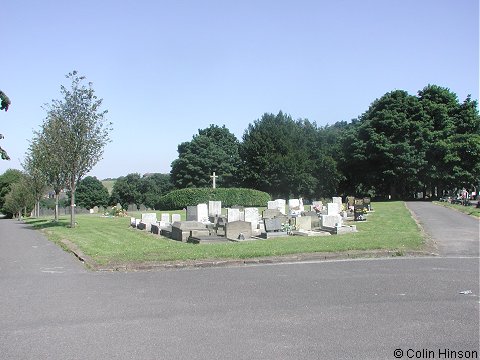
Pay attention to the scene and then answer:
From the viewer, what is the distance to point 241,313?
7.34m

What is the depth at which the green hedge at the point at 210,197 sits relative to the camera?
48469 mm

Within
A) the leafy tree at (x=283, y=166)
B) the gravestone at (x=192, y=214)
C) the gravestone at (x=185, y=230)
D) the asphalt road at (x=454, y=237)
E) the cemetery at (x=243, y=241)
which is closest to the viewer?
the cemetery at (x=243, y=241)

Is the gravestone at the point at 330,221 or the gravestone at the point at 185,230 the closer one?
the gravestone at the point at 185,230

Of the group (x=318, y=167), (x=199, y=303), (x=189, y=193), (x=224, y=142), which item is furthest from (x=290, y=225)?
(x=224, y=142)

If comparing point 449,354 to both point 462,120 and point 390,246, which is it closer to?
point 390,246

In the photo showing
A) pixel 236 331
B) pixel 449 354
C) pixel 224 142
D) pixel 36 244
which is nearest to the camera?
pixel 449 354

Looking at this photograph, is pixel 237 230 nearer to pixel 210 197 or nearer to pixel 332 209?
pixel 332 209

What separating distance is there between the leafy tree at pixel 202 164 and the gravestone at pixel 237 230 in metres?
54.4

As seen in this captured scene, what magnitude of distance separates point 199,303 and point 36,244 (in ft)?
42.5

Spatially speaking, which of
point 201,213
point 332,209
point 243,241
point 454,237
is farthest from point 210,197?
point 454,237

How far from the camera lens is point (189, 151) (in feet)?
263

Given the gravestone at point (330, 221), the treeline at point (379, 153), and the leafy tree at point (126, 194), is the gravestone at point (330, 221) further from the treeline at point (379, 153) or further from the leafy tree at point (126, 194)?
the leafy tree at point (126, 194)

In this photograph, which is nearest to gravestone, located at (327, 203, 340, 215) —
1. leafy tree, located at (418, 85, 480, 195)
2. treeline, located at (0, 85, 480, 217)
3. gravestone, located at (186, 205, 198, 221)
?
gravestone, located at (186, 205, 198, 221)

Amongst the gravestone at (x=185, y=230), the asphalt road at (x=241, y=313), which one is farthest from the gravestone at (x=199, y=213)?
the asphalt road at (x=241, y=313)
